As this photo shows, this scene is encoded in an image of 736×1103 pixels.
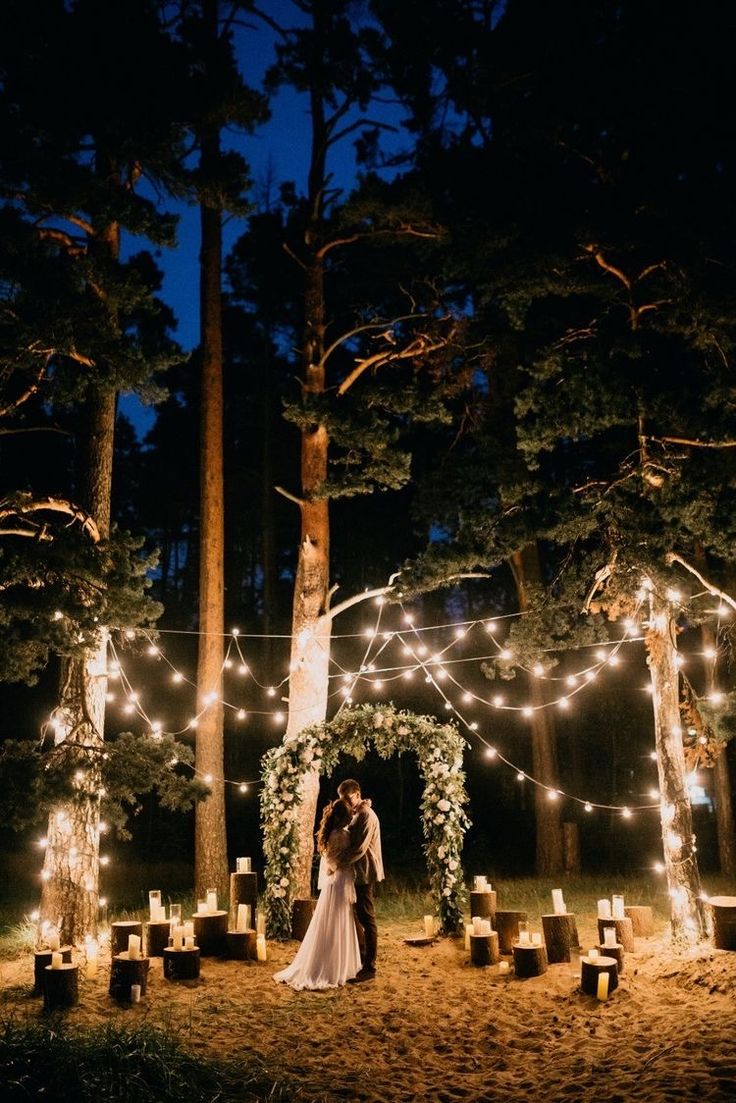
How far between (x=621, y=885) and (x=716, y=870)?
5629 mm

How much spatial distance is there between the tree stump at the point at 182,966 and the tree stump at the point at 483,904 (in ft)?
9.77

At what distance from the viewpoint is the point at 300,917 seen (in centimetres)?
906

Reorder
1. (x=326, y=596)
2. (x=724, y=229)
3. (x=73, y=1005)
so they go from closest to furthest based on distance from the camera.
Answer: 1. (x=73, y=1005)
2. (x=724, y=229)
3. (x=326, y=596)

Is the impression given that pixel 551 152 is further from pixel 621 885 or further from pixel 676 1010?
pixel 621 885

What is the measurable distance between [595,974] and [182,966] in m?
3.62

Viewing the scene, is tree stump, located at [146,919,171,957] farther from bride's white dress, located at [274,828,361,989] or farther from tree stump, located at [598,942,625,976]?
tree stump, located at [598,942,625,976]

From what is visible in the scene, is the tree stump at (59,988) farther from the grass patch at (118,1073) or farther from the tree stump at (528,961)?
the tree stump at (528,961)

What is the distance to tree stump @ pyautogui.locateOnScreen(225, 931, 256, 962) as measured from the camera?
829 cm

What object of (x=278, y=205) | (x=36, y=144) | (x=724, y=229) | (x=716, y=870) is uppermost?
(x=278, y=205)

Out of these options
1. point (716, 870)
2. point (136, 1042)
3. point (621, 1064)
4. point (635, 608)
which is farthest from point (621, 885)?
point (136, 1042)

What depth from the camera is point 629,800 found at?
75.9 ft

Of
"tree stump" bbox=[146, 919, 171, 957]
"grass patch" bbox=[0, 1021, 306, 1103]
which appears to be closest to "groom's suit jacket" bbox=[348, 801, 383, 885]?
"tree stump" bbox=[146, 919, 171, 957]

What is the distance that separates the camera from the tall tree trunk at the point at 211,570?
11528 millimetres

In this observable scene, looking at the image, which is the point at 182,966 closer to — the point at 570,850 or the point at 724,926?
the point at 724,926
